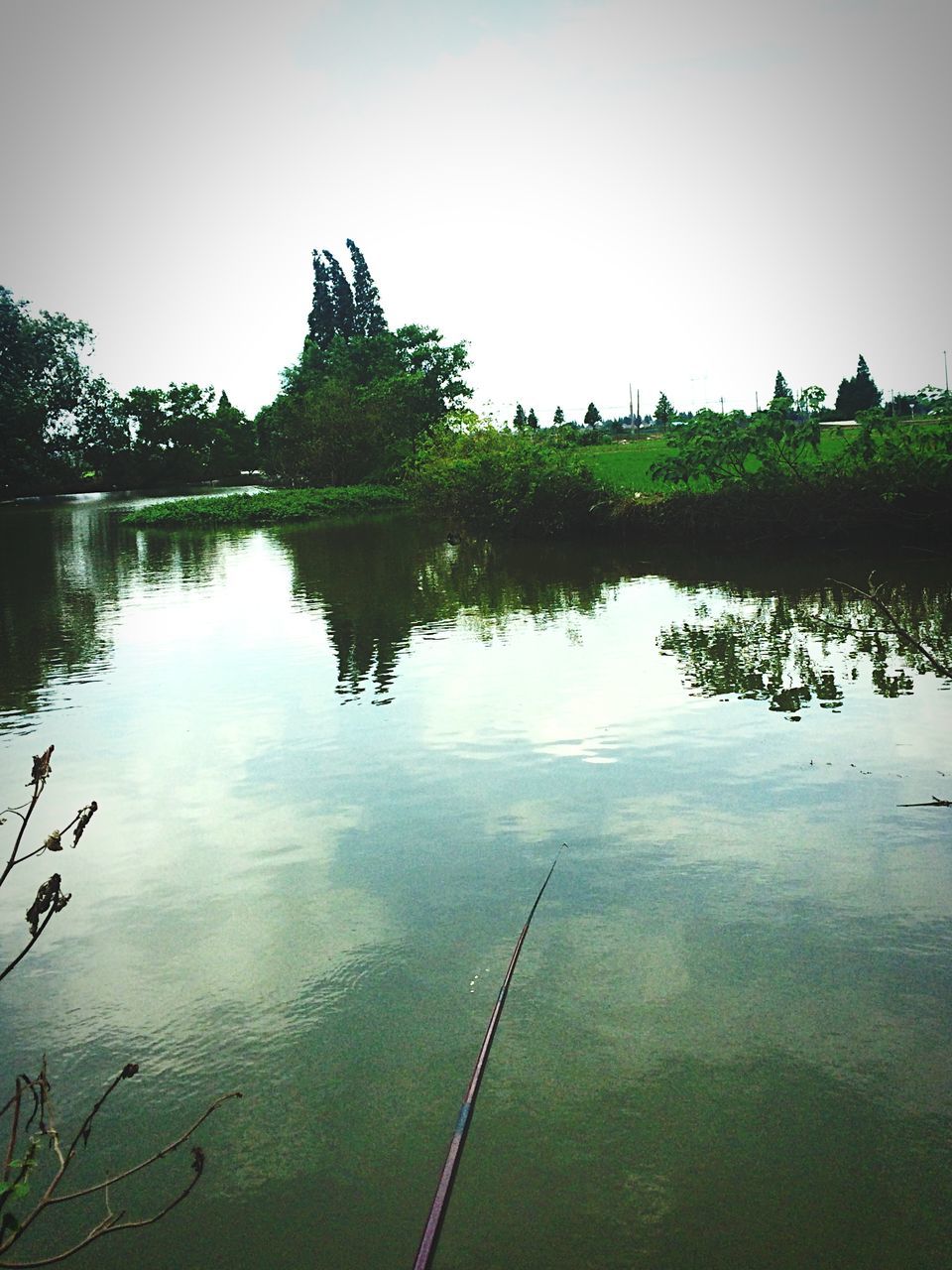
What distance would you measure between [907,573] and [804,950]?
10.5 metres

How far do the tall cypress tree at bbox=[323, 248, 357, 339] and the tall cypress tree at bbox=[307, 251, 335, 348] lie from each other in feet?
1.34

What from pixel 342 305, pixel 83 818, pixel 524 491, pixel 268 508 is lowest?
pixel 83 818

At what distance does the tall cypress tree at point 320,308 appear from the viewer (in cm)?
6769

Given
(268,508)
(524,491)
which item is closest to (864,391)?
(268,508)

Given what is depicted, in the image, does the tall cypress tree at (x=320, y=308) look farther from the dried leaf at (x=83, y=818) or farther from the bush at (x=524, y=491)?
the dried leaf at (x=83, y=818)

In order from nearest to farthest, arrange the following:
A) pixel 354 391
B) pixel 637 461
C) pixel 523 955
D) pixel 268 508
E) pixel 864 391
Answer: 1. pixel 523 955
2. pixel 637 461
3. pixel 268 508
4. pixel 354 391
5. pixel 864 391

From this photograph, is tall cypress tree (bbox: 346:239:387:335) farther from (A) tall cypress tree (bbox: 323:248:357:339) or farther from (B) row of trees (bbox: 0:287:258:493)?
(B) row of trees (bbox: 0:287:258:493)

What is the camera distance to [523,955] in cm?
→ 375

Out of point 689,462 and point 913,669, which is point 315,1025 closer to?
point 913,669

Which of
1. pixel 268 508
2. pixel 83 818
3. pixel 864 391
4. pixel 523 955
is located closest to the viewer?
pixel 83 818

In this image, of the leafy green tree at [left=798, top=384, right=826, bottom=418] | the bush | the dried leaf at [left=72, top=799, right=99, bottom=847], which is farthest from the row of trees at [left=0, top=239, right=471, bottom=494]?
the dried leaf at [left=72, top=799, right=99, bottom=847]

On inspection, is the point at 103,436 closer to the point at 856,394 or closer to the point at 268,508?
the point at 268,508

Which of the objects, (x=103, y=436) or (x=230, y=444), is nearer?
(x=103, y=436)

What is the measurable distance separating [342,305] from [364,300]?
1769 millimetres
